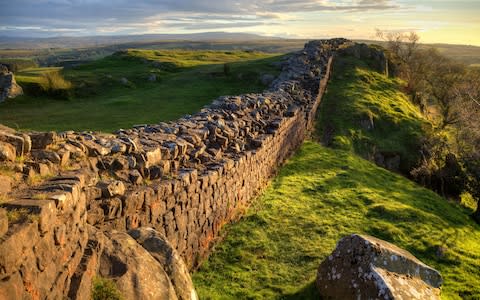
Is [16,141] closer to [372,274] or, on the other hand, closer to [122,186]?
[122,186]

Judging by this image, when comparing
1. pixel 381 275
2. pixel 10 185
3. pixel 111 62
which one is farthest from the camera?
pixel 111 62

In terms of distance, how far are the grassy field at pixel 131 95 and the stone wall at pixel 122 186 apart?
8.63 metres

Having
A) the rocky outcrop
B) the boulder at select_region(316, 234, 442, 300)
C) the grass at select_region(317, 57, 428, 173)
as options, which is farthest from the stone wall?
the rocky outcrop

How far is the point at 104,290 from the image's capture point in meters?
5.39

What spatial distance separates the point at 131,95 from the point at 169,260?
2536cm

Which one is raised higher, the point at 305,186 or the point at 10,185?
the point at 10,185

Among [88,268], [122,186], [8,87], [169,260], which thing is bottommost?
[169,260]

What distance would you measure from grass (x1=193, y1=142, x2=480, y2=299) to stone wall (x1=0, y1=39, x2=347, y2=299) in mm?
710

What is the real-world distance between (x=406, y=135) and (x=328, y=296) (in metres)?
20.9

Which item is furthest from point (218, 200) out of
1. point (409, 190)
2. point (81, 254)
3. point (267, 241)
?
point (409, 190)

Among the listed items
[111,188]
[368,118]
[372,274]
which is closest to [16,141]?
[111,188]

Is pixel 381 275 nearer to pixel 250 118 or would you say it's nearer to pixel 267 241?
pixel 267 241

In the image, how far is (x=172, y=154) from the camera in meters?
10.1

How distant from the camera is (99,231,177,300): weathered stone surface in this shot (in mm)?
5664
